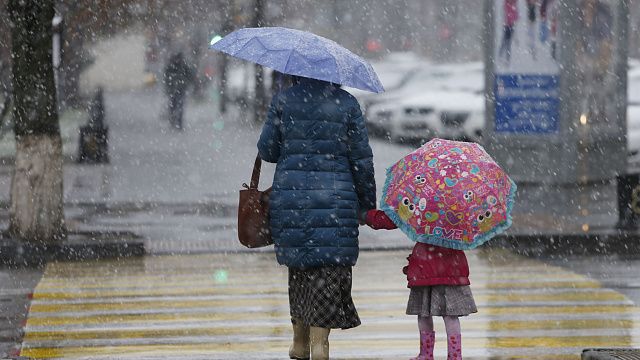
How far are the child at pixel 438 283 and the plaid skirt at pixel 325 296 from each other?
0.34 metres

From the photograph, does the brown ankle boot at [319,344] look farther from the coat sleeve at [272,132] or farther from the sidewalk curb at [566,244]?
the sidewalk curb at [566,244]

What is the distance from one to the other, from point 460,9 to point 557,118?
32.1 metres

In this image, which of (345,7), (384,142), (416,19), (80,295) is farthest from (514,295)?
(416,19)

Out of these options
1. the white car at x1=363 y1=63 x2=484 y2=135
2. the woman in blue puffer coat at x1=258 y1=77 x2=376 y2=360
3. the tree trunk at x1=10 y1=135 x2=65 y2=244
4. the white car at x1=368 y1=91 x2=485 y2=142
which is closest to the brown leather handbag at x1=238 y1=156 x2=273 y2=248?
the woman in blue puffer coat at x1=258 y1=77 x2=376 y2=360

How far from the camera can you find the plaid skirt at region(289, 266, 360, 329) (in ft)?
26.4

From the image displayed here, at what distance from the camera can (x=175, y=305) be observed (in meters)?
11.2

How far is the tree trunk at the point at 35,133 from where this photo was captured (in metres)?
14.8

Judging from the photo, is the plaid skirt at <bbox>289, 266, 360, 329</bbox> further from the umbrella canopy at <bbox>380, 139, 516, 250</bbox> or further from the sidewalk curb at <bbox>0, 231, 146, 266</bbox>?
the sidewalk curb at <bbox>0, 231, 146, 266</bbox>

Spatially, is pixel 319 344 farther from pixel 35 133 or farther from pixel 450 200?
pixel 35 133

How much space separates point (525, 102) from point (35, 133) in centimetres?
694

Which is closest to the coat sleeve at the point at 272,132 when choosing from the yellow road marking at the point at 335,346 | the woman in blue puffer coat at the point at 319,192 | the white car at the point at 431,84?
the woman in blue puffer coat at the point at 319,192

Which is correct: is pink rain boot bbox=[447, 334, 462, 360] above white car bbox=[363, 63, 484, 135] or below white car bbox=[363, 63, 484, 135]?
above

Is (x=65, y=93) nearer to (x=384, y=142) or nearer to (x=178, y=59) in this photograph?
(x=178, y=59)

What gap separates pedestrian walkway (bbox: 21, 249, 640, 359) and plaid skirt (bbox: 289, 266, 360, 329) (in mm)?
926
